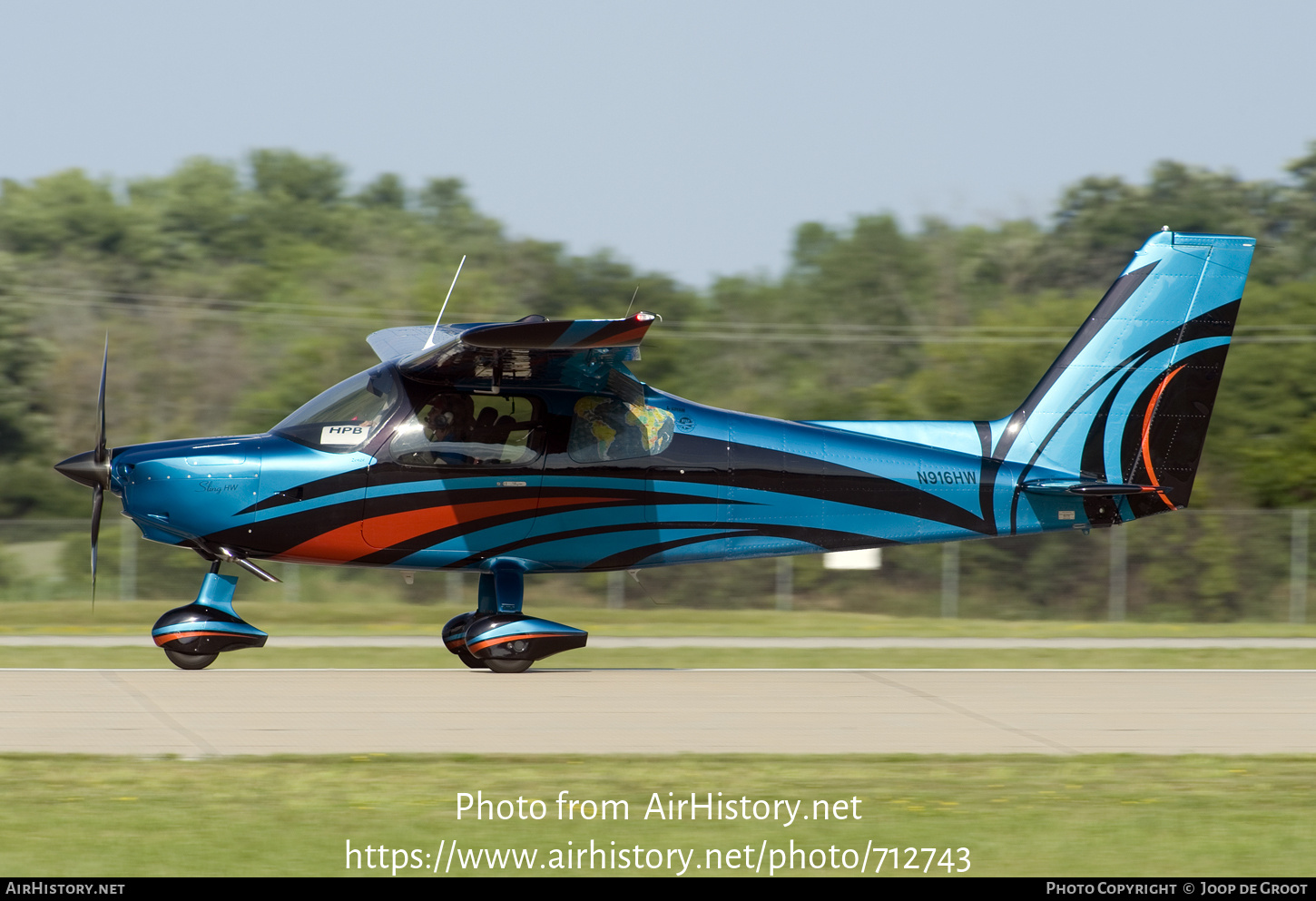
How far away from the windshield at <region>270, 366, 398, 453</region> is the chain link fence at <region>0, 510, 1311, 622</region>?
1073 centimetres

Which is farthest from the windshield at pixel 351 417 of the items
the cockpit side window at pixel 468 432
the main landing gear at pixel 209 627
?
the main landing gear at pixel 209 627

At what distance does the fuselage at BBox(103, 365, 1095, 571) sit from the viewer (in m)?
11.8

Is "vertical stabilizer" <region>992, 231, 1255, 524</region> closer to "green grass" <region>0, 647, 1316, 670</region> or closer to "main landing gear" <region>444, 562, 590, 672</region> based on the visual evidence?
"green grass" <region>0, 647, 1316, 670</region>

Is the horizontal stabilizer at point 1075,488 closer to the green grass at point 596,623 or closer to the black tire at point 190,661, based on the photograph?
the green grass at point 596,623

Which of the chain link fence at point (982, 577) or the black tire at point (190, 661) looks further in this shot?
the chain link fence at point (982, 577)

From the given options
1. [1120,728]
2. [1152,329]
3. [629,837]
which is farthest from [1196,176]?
[629,837]

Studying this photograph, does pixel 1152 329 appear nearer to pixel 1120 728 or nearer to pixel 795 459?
pixel 795 459

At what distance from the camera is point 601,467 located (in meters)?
12.3

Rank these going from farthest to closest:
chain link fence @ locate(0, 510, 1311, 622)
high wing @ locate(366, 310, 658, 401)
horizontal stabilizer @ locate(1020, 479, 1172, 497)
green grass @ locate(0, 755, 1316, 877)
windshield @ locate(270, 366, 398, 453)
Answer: chain link fence @ locate(0, 510, 1311, 622)
horizontal stabilizer @ locate(1020, 479, 1172, 497)
windshield @ locate(270, 366, 398, 453)
high wing @ locate(366, 310, 658, 401)
green grass @ locate(0, 755, 1316, 877)

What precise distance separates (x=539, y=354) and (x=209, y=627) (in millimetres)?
3500

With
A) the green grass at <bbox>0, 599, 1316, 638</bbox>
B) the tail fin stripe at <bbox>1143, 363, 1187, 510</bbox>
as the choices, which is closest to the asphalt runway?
the tail fin stripe at <bbox>1143, 363, 1187, 510</bbox>

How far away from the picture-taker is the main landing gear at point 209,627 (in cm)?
1172

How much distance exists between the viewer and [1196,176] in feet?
168

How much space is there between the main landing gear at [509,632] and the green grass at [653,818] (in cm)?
331
